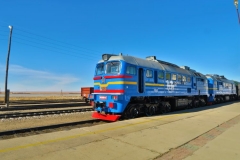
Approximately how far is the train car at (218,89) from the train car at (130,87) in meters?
11.3

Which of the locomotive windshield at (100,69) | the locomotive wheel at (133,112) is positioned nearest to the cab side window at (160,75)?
the locomotive wheel at (133,112)

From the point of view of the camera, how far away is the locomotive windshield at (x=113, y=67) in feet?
33.8

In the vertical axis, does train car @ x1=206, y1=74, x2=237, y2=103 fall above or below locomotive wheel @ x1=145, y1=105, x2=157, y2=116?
above

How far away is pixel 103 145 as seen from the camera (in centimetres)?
532

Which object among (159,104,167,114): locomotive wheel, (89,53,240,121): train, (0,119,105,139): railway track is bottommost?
(0,119,105,139): railway track

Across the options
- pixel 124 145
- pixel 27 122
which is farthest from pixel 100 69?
pixel 124 145

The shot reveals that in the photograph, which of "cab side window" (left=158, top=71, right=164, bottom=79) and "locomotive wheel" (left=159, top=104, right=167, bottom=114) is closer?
"cab side window" (left=158, top=71, right=164, bottom=79)

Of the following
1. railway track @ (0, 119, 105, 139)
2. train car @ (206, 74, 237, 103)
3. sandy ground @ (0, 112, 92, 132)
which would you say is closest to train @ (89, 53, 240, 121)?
railway track @ (0, 119, 105, 139)

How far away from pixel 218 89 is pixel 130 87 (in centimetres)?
1964

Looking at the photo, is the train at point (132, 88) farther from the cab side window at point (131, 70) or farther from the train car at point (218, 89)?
the train car at point (218, 89)

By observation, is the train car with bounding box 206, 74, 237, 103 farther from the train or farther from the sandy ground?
the sandy ground

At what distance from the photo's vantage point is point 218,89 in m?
25.6

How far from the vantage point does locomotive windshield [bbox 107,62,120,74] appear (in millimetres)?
10312

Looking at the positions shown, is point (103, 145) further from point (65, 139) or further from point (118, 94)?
point (118, 94)
